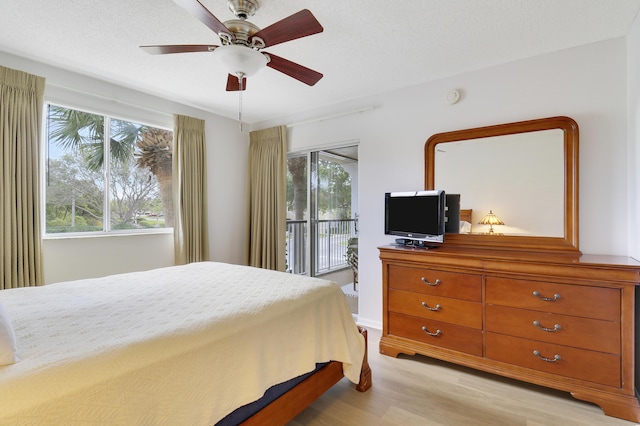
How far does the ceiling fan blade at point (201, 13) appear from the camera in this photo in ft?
4.73

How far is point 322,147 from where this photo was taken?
3850 mm

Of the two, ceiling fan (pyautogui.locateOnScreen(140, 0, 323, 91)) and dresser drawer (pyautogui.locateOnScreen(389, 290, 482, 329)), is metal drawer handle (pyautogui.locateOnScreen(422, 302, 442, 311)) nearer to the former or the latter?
dresser drawer (pyautogui.locateOnScreen(389, 290, 482, 329))

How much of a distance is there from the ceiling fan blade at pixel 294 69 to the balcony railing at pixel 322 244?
2.35 m

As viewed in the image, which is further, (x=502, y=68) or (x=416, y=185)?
(x=416, y=185)

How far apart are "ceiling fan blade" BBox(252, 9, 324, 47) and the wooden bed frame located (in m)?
1.90

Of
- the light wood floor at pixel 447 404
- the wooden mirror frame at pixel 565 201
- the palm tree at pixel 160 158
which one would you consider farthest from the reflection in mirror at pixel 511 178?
the palm tree at pixel 160 158

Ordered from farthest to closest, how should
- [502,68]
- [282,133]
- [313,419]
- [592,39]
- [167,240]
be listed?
[282,133], [167,240], [502,68], [592,39], [313,419]

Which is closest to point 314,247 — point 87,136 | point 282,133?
point 282,133

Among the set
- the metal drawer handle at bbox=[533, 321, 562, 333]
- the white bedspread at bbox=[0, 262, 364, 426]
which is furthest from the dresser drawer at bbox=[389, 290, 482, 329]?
the white bedspread at bbox=[0, 262, 364, 426]

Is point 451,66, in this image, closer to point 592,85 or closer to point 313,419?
point 592,85

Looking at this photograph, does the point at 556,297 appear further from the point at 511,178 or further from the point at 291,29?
the point at 291,29

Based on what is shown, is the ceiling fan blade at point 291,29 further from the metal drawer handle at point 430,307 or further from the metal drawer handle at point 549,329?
the metal drawer handle at point 549,329

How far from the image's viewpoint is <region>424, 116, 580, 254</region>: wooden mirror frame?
2371 mm

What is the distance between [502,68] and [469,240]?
59.4 inches
